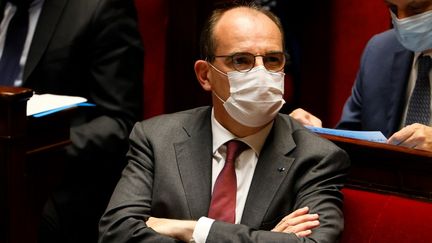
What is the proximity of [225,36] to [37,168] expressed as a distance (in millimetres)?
489

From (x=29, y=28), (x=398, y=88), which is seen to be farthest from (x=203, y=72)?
(x=29, y=28)

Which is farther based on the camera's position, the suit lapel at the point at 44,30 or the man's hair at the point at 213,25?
the suit lapel at the point at 44,30

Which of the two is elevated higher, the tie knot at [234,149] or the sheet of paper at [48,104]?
the sheet of paper at [48,104]

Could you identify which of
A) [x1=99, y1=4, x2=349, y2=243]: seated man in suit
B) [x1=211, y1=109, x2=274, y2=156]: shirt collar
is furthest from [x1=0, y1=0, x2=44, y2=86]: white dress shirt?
[x1=211, y1=109, x2=274, y2=156]: shirt collar

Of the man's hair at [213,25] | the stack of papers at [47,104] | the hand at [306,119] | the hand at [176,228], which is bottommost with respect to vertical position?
the hand at [176,228]

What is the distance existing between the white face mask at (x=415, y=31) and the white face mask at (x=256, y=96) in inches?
18.4

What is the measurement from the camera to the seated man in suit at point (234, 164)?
1466mm

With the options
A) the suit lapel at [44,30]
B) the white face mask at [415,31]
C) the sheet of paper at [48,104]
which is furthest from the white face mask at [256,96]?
the suit lapel at [44,30]

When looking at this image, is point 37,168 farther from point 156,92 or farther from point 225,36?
point 156,92

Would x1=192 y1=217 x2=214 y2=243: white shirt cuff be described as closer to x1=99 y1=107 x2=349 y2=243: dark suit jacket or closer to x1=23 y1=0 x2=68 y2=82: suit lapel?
x1=99 y1=107 x2=349 y2=243: dark suit jacket

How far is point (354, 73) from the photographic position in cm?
262

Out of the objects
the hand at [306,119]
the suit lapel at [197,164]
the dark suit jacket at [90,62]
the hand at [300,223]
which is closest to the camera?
the hand at [300,223]

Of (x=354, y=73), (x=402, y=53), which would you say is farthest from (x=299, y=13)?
(x=402, y=53)

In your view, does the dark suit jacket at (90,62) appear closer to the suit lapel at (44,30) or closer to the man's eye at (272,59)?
the suit lapel at (44,30)
